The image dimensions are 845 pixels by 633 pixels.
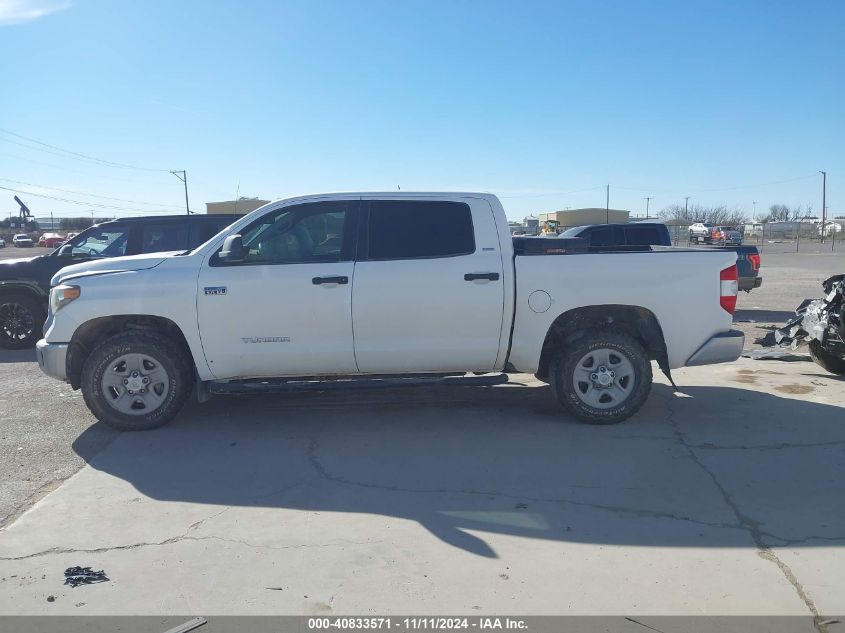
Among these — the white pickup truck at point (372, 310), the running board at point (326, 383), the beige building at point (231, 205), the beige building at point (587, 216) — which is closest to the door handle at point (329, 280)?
the white pickup truck at point (372, 310)

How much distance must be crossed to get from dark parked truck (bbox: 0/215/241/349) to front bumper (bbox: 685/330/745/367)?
7006mm

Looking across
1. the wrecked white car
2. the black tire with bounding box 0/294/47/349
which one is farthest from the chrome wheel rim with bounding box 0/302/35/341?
the wrecked white car

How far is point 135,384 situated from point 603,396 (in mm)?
4020

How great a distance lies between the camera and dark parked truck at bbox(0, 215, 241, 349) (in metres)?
10.4

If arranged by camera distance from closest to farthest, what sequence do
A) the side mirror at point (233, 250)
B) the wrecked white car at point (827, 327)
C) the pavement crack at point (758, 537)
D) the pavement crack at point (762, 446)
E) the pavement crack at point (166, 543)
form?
the pavement crack at point (758, 537)
the pavement crack at point (166, 543)
the pavement crack at point (762, 446)
the side mirror at point (233, 250)
the wrecked white car at point (827, 327)

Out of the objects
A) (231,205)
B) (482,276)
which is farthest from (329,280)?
(231,205)

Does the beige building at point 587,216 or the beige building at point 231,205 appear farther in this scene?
the beige building at point 587,216

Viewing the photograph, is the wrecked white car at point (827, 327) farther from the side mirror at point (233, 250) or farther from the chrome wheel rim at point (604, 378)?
the side mirror at point (233, 250)

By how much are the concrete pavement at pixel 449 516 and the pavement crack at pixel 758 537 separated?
1 cm

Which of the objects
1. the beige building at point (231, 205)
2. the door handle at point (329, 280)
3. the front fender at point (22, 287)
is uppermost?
the beige building at point (231, 205)

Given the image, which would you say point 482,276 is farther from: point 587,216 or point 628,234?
point 587,216

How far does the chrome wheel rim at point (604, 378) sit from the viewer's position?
20.2 ft
